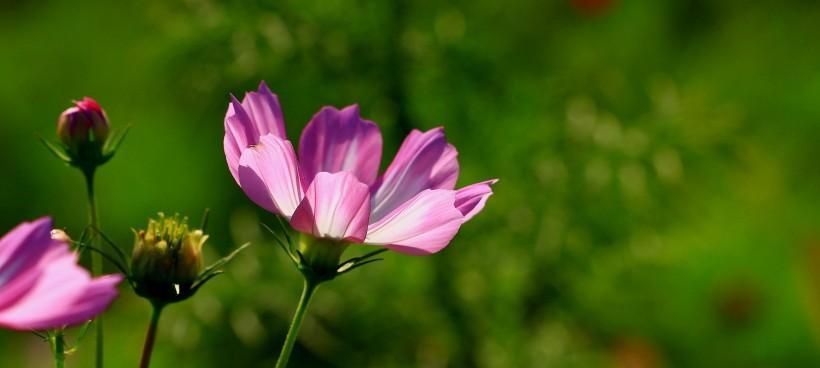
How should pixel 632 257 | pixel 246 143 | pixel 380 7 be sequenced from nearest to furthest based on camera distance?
pixel 246 143 → pixel 380 7 → pixel 632 257

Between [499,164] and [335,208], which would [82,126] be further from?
[499,164]

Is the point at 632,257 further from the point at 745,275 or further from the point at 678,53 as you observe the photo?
the point at 678,53

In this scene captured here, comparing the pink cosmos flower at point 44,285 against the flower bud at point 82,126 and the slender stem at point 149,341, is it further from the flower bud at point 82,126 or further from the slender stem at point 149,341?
the flower bud at point 82,126

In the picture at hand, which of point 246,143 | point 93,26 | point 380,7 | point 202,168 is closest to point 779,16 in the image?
point 380,7

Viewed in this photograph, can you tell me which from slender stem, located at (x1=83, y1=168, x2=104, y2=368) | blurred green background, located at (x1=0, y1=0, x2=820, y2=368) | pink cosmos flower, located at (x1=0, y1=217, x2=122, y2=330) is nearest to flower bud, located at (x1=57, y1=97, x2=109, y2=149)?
slender stem, located at (x1=83, y1=168, x2=104, y2=368)

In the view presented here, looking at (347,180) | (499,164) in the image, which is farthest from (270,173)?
(499,164)

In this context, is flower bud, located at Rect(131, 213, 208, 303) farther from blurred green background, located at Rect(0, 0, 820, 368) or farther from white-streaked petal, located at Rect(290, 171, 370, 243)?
blurred green background, located at Rect(0, 0, 820, 368)

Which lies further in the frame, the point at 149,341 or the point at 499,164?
the point at 499,164
